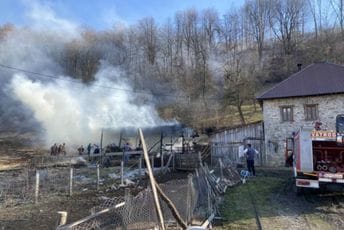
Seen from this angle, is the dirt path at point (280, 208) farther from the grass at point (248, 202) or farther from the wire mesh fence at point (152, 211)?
the wire mesh fence at point (152, 211)

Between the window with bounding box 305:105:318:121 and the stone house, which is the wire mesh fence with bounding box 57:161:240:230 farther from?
the window with bounding box 305:105:318:121

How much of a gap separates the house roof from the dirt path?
10.7 m

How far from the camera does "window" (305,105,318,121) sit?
24.1 metres

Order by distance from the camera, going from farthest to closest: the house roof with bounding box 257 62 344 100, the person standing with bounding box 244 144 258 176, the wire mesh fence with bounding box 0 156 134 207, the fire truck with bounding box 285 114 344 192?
the house roof with bounding box 257 62 344 100 → the person standing with bounding box 244 144 258 176 → the wire mesh fence with bounding box 0 156 134 207 → the fire truck with bounding box 285 114 344 192

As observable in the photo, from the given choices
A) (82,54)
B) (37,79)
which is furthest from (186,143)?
(82,54)

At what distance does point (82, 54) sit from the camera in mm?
56656

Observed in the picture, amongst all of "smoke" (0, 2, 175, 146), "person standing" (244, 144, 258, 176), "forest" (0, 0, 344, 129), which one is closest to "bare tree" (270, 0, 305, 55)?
"forest" (0, 0, 344, 129)

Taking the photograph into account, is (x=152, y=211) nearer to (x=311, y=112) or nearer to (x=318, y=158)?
(x=318, y=158)

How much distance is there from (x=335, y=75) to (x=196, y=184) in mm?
18151

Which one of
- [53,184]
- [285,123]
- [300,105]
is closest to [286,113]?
[285,123]

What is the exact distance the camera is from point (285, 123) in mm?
24891

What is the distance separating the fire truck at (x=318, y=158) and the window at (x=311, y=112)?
1125cm

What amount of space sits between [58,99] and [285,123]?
29045 millimetres

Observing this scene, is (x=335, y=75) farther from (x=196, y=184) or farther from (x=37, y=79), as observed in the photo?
(x=37, y=79)
